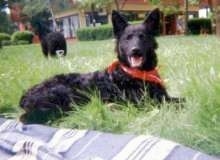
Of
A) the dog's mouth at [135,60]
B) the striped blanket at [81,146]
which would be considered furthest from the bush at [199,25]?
the striped blanket at [81,146]

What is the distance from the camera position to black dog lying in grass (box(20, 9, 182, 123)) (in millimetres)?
4777

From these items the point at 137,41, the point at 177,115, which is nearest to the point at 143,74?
the point at 137,41

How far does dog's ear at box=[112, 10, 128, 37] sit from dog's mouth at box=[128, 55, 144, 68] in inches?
12.0

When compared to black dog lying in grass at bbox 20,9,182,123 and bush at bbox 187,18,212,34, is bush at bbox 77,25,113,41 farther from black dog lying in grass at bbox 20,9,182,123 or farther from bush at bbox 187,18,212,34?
black dog lying in grass at bbox 20,9,182,123

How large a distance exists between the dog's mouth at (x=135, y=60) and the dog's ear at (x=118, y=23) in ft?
1.00

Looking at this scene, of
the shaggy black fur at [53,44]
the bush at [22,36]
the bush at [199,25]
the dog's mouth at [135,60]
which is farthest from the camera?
the bush at [22,36]

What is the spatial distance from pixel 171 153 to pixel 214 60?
6.29 feet

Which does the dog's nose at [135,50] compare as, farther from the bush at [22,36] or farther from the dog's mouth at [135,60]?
the bush at [22,36]

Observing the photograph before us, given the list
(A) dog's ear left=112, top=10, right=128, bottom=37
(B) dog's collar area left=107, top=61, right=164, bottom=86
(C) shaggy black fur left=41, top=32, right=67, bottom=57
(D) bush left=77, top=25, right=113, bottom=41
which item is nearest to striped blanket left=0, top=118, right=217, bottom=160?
(B) dog's collar area left=107, top=61, right=164, bottom=86

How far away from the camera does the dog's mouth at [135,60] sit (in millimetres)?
4834

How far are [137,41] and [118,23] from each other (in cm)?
32

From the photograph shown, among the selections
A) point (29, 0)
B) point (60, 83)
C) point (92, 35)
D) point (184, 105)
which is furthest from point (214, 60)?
point (29, 0)

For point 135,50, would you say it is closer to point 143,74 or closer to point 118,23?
point 143,74

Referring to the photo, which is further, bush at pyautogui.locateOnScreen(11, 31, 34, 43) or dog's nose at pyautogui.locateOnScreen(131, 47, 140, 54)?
bush at pyautogui.locateOnScreen(11, 31, 34, 43)
